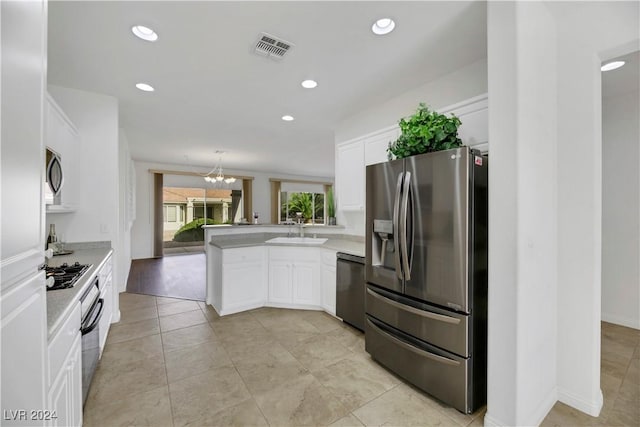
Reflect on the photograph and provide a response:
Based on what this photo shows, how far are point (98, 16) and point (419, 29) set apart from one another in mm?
2245

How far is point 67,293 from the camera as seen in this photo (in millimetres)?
1419

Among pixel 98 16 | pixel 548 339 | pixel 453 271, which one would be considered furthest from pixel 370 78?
pixel 548 339

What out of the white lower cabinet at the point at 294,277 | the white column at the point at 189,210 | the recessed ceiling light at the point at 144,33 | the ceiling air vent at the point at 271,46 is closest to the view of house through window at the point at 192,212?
the white column at the point at 189,210

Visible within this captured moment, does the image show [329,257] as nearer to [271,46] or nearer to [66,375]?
[271,46]

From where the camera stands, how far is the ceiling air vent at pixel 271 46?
2053 mm

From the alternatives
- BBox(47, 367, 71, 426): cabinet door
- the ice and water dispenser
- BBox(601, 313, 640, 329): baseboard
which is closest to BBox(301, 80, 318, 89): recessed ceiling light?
the ice and water dispenser

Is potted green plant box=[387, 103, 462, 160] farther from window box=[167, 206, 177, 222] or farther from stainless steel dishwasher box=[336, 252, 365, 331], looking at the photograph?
window box=[167, 206, 177, 222]

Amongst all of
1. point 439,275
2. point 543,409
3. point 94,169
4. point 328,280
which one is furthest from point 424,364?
point 94,169

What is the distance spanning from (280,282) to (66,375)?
2425 mm

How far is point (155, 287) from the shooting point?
4.63 metres

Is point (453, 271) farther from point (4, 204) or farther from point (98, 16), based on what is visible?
point (98, 16)

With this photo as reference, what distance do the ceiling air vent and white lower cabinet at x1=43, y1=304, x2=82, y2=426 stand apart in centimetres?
214

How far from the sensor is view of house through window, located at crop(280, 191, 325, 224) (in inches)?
377

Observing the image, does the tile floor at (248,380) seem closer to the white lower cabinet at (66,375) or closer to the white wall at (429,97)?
the white lower cabinet at (66,375)
